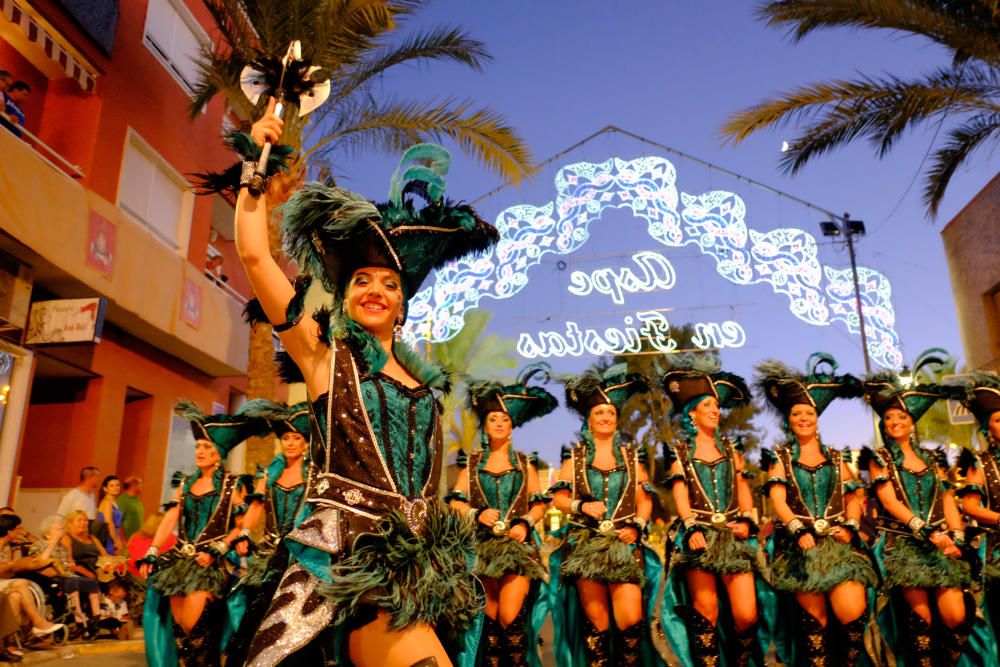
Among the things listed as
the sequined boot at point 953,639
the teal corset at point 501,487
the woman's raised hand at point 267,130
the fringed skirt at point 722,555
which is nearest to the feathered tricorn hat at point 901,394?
the sequined boot at point 953,639

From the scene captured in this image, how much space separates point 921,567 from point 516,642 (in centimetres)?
296

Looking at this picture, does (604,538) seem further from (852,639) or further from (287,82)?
(287,82)

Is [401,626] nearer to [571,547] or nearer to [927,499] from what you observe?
[571,547]

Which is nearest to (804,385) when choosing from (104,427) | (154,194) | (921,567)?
(921,567)

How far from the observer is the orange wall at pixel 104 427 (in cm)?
1306

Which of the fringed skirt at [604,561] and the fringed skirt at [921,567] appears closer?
the fringed skirt at [921,567]

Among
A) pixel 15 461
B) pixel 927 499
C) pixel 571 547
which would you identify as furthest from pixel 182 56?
pixel 927 499

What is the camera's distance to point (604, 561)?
233 inches

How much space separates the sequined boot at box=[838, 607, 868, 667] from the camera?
5629 millimetres

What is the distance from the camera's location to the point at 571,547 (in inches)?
253

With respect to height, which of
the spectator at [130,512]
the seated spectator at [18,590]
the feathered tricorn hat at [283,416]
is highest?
the feathered tricorn hat at [283,416]

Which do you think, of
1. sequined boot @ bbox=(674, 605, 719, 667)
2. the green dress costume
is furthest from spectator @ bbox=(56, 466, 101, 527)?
the green dress costume

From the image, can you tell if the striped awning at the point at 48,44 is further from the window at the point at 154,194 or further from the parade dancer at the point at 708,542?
the parade dancer at the point at 708,542

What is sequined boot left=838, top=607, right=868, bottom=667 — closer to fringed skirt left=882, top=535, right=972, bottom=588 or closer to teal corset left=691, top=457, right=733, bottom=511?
fringed skirt left=882, top=535, right=972, bottom=588
